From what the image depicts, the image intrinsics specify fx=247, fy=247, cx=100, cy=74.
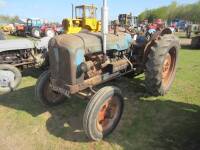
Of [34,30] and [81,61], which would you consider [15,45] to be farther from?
[34,30]

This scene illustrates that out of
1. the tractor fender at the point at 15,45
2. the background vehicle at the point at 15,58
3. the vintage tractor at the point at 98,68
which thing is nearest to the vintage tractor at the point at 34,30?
the background vehicle at the point at 15,58

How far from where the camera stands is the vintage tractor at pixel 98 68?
3836 mm

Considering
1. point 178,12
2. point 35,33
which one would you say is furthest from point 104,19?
point 178,12

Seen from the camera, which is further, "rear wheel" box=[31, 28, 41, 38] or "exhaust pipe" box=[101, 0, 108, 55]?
"rear wheel" box=[31, 28, 41, 38]

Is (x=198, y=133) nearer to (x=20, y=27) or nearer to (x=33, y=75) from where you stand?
(x=33, y=75)

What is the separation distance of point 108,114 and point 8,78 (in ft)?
10.9

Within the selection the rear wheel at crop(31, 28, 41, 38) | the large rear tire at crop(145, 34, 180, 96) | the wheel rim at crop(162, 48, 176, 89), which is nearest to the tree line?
the rear wheel at crop(31, 28, 41, 38)

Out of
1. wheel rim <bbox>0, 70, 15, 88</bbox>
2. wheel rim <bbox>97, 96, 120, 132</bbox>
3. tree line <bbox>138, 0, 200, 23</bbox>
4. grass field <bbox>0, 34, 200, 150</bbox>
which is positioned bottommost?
grass field <bbox>0, 34, 200, 150</bbox>

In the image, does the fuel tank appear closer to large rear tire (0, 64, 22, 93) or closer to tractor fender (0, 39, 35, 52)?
large rear tire (0, 64, 22, 93)

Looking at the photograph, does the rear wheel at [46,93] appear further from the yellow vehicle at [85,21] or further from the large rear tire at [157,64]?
the yellow vehicle at [85,21]

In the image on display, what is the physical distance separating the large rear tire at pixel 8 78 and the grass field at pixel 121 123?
0.30 m

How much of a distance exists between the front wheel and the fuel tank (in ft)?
1.82

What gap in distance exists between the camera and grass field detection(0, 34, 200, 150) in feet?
12.3

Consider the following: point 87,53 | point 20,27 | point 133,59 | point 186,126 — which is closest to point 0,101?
point 87,53
